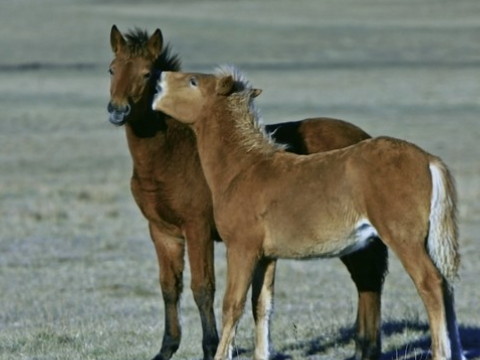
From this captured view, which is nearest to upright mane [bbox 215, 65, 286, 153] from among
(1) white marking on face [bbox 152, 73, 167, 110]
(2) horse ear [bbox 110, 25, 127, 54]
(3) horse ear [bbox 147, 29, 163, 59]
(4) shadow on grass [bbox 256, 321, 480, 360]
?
(1) white marking on face [bbox 152, 73, 167, 110]

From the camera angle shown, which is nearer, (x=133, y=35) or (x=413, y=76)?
(x=133, y=35)

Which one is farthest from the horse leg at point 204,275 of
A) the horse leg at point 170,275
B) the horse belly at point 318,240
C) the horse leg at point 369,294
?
the horse belly at point 318,240

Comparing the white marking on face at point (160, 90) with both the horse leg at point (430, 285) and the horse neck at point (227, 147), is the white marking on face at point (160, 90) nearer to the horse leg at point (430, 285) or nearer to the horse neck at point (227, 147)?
the horse neck at point (227, 147)

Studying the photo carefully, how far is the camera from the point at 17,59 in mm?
61781

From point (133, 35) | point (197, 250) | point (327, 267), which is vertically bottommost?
point (327, 267)

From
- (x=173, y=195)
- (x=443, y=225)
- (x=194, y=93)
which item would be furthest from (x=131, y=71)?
(x=443, y=225)

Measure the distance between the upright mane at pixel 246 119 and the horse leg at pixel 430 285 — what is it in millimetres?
1429

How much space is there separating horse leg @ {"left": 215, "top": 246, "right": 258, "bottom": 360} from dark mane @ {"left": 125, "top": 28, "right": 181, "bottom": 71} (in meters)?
2.26

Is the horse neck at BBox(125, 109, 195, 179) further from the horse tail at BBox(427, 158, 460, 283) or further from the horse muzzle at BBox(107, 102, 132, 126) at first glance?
the horse tail at BBox(427, 158, 460, 283)

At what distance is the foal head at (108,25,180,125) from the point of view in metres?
9.02

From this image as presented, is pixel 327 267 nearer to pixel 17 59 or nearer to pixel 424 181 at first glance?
pixel 424 181

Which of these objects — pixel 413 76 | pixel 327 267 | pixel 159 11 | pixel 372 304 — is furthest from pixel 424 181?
pixel 159 11

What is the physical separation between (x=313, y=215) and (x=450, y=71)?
4792 cm

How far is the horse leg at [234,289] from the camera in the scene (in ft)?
25.3
